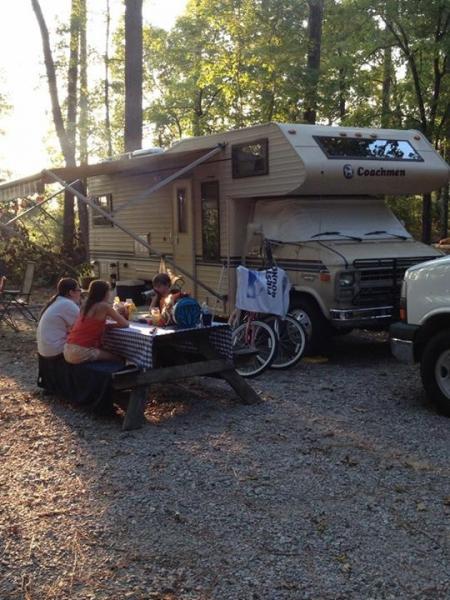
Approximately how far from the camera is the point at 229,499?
409cm

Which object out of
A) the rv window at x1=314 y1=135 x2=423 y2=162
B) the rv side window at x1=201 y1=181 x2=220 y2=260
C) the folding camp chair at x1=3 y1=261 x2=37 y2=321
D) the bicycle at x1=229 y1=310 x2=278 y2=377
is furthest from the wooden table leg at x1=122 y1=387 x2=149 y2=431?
the folding camp chair at x1=3 y1=261 x2=37 y2=321

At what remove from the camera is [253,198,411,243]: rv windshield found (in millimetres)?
8453

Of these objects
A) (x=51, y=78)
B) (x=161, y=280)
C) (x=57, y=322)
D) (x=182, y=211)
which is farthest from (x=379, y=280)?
(x=51, y=78)

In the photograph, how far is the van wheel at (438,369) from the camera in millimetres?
5676

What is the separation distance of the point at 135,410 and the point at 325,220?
412 cm

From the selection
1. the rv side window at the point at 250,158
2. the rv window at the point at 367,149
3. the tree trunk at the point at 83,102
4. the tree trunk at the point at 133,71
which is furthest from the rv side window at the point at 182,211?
the tree trunk at the point at 83,102

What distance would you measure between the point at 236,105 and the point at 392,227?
10356 mm

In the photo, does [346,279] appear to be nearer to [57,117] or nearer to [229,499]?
[229,499]

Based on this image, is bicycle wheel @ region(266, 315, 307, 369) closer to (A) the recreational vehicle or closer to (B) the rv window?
(A) the recreational vehicle

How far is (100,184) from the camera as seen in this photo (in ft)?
39.8

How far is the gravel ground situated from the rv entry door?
3656mm

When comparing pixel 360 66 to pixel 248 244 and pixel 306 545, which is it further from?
pixel 306 545

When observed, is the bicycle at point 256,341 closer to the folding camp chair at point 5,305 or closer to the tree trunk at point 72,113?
the folding camp chair at point 5,305

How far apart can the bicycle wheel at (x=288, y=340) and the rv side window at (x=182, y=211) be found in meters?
2.94
